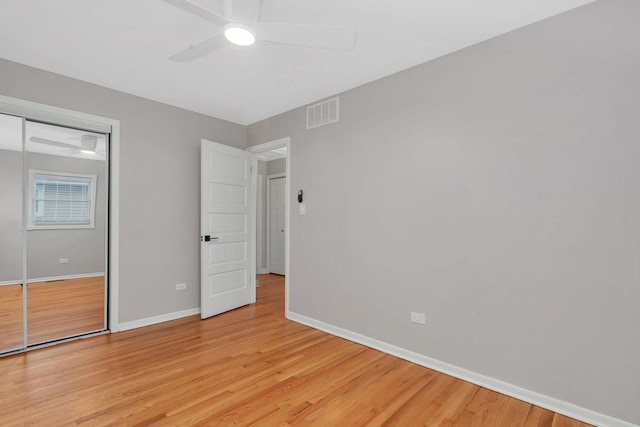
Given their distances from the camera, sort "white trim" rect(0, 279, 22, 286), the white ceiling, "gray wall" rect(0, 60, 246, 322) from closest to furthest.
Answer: the white ceiling < "white trim" rect(0, 279, 22, 286) < "gray wall" rect(0, 60, 246, 322)

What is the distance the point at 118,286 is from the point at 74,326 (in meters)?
0.57

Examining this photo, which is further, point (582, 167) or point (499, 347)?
point (499, 347)

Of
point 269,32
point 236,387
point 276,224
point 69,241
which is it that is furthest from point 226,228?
→ point 269,32

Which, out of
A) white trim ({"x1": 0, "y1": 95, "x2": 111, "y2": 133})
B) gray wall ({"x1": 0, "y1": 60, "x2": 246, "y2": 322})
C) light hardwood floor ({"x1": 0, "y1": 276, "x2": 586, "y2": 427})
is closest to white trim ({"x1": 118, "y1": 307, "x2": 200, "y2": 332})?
gray wall ({"x1": 0, "y1": 60, "x2": 246, "y2": 322})

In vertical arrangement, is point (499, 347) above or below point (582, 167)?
below

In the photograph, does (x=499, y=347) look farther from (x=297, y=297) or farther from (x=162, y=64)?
(x=162, y=64)

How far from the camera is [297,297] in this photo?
3715 mm

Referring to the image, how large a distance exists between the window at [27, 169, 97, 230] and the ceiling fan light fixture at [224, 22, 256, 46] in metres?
2.41

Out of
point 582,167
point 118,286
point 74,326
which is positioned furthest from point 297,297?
point 582,167

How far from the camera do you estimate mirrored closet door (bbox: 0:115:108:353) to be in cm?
277

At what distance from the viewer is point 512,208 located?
2.17 metres

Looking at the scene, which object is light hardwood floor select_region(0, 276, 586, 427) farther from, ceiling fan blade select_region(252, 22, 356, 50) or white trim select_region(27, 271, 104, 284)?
ceiling fan blade select_region(252, 22, 356, 50)

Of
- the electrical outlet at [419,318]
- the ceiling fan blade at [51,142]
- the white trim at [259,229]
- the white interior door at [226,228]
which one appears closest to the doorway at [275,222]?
the white trim at [259,229]

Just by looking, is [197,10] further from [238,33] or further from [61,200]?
[61,200]
